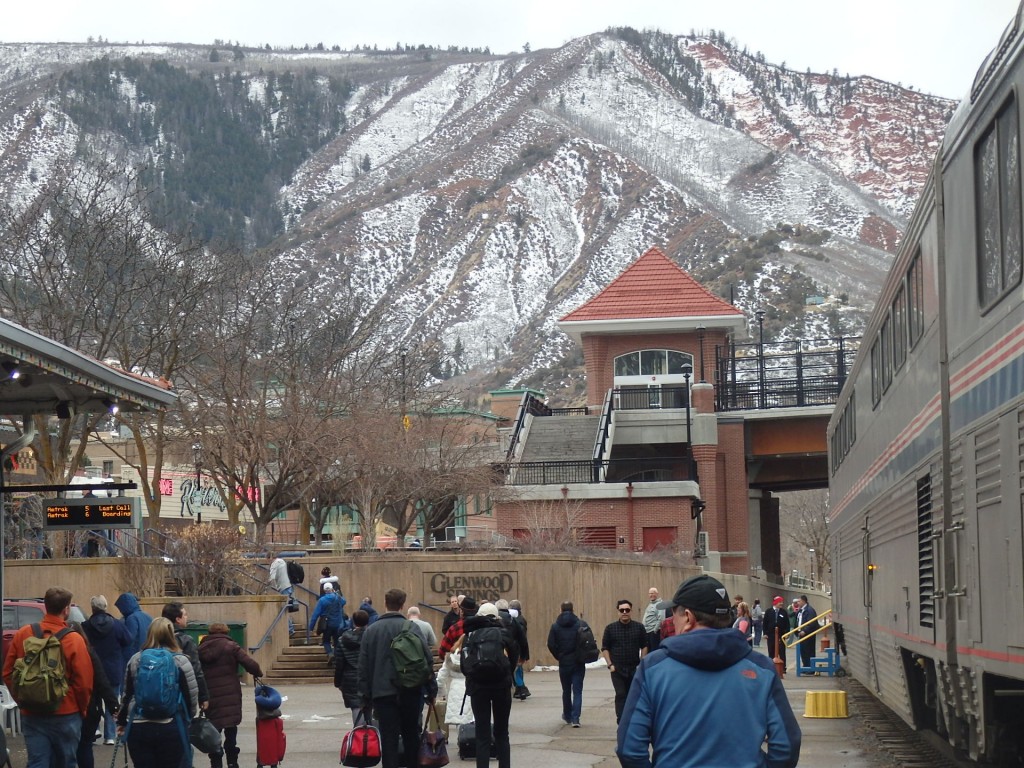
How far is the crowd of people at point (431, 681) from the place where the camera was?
636cm

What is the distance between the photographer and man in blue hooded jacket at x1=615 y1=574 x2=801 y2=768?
6.33 metres

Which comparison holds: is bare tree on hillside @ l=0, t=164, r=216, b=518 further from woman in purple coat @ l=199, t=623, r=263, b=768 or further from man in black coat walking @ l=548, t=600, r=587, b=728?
woman in purple coat @ l=199, t=623, r=263, b=768

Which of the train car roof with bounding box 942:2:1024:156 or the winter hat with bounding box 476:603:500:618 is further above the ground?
the train car roof with bounding box 942:2:1024:156

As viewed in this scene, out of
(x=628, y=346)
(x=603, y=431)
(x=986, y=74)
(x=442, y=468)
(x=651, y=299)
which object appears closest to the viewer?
(x=986, y=74)

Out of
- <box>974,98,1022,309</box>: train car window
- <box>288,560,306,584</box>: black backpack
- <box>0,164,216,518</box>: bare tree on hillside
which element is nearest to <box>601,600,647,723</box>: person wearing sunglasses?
<box>974,98,1022,309</box>: train car window

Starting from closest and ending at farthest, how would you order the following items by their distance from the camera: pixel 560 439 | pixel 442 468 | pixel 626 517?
1. pixel 442 468
2. pixel 626 517
3. pixel 560 439

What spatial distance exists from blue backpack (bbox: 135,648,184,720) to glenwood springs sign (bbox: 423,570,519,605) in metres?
21.0

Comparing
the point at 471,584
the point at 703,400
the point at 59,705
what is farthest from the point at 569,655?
the point at 703,400

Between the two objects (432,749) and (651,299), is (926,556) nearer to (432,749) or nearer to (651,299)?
(432,749)

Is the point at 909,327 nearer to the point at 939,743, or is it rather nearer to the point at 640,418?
the point at 939,743

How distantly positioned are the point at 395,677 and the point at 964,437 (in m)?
5.32

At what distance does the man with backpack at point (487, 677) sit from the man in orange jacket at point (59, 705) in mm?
3326

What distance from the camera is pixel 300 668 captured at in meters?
28.1

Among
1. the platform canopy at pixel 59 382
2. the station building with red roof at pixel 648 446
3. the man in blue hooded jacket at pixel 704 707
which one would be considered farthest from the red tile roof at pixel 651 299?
the man in blue hooded jacket at pixel 704 707
